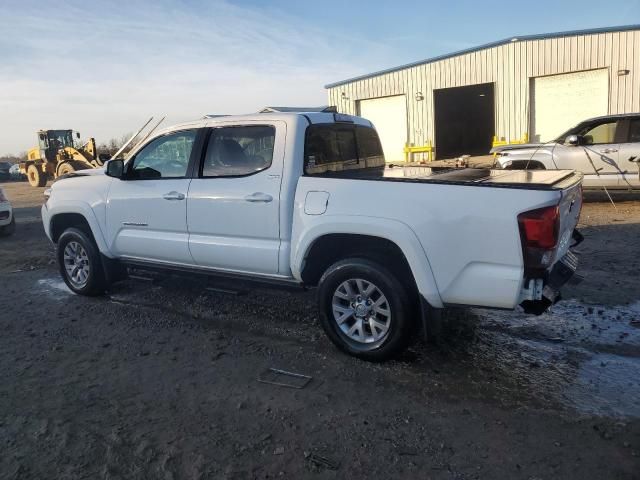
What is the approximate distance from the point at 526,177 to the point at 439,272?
1023mm

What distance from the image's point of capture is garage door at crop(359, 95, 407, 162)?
23.2m

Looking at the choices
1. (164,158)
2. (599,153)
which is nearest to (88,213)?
(164,158)

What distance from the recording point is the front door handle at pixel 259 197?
450 cm

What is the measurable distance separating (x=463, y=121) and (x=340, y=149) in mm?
24708

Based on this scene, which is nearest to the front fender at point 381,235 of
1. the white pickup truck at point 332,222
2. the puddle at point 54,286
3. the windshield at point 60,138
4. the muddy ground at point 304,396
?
the white pickup truck at point 332,222

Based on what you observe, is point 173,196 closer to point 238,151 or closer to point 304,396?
point 238,151

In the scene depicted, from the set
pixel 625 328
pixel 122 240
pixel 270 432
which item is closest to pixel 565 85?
pixel 625 328

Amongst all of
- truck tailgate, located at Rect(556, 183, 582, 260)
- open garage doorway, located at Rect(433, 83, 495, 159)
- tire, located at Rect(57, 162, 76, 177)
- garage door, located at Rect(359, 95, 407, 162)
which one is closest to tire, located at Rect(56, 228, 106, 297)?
truck tailgate, located at Rect(556, 183, 582, 260)

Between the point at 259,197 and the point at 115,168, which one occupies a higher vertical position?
the point at 115,168

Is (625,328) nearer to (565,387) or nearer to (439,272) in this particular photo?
(565,387)

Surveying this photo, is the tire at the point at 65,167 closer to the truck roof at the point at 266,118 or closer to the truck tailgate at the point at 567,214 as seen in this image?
the truck roof at the point at 266,118

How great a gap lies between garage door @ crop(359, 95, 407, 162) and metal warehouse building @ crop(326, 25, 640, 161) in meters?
0.04

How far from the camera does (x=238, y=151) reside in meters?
4.86

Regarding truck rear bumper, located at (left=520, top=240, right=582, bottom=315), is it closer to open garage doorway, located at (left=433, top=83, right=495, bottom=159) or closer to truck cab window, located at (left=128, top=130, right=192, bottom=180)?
truck cab window, located at (left=128, top=130, right=192, bottom=180)
